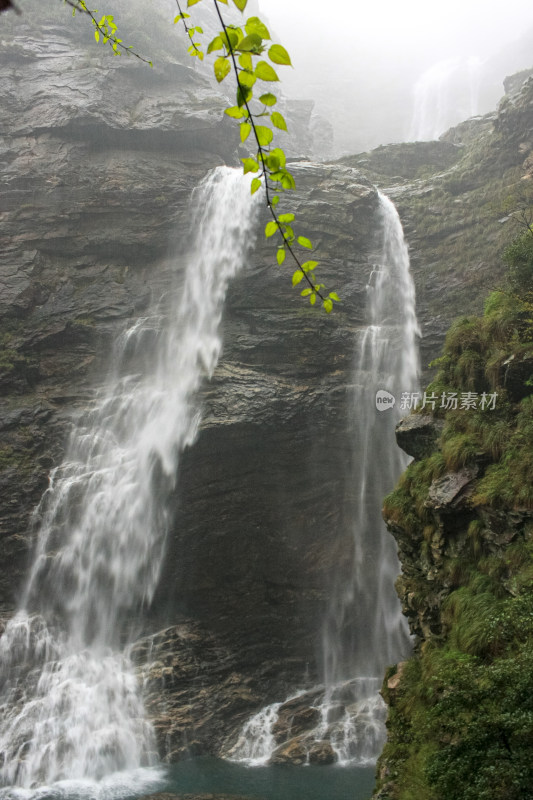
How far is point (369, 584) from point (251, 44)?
1850 centimetres

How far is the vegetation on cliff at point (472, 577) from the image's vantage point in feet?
16.3

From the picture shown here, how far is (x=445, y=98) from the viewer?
55.7m

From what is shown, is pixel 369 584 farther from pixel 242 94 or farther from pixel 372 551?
pixel 242 94

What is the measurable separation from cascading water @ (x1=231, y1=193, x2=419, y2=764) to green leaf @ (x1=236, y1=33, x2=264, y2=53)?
16384 mm

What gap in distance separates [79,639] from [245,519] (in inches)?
232

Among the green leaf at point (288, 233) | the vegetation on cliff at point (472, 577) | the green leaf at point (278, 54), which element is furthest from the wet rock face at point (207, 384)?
the green leaf at point (278, 54)

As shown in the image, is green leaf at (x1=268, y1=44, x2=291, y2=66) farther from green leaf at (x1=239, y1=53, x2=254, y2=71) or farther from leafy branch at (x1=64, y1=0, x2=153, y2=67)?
leafy branch at (x1=64, y1=0, x2=153, y2=67)

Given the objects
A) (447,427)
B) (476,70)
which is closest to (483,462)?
(447,427)

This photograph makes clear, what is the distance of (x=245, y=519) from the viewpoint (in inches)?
715

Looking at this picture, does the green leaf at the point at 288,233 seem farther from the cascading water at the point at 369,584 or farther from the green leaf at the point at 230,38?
the cascading water at the point at 369,584

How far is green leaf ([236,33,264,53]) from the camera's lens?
64.9 inches

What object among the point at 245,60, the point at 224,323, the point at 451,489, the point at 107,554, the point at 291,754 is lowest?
the point at 291,754

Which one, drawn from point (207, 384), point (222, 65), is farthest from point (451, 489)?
point (207, 384)

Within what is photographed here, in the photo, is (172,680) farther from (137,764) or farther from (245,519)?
(245,519)
